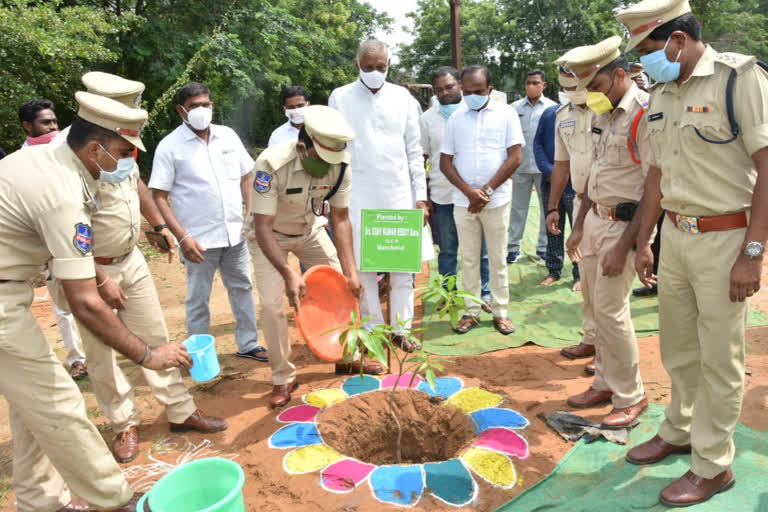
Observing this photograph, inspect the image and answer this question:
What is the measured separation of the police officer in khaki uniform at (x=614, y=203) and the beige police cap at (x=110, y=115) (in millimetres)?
2271

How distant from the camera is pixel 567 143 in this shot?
12.3 feet

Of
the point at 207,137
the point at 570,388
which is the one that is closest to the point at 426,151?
the point at 207,137

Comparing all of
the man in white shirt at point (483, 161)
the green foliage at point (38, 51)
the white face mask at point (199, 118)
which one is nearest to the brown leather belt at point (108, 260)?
the white face mask at point (199, 118)

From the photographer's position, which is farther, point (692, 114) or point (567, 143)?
point (567, 143)

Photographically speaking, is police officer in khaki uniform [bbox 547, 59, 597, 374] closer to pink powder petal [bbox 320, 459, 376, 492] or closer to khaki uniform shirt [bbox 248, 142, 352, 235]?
khaki uniform shirt [bbox 248, 142, 352, 235]

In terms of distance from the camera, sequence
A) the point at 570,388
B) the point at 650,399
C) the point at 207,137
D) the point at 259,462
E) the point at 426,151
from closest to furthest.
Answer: the point at 259,462 < the point at 650,399 < the point at 570,388 < the point at 207,137 < the point at 426,151

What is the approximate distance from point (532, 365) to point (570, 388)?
18.4 inches

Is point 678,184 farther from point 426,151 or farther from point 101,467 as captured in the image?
point 426,151

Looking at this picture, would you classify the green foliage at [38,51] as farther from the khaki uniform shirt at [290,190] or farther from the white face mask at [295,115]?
the khaki uniform shirt at [290,190]

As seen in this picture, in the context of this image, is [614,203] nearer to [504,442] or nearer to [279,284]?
[504,442]

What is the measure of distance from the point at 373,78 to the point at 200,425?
2.79 m

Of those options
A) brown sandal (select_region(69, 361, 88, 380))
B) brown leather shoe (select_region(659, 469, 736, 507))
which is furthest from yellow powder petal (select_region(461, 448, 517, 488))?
brown sandal (select_region(69, 361, 88, 380))

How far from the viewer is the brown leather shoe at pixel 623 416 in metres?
3.02

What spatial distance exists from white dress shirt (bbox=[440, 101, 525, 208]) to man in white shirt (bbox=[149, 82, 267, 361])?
190cm
